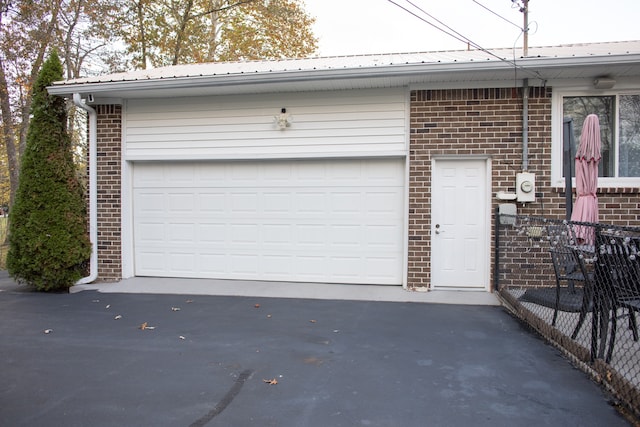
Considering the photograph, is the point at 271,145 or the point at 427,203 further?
the point at 271,145

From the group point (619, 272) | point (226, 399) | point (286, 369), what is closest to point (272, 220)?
point (286, 369)

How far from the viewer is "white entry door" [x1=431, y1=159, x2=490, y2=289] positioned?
6.87 metres

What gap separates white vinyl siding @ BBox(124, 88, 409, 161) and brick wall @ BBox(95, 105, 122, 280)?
0.20 meters

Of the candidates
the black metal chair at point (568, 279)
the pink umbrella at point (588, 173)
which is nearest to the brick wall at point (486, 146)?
the pink umbrella at point (588, 173)

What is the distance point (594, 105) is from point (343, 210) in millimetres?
4091

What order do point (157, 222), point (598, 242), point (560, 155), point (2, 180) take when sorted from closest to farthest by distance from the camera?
point (598, 242) → point (560, 155) → point (157, 222) → point (2, 180)

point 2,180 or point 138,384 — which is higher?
point 2,180

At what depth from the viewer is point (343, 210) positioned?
24.3 ft

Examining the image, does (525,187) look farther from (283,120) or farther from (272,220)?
(272,220)

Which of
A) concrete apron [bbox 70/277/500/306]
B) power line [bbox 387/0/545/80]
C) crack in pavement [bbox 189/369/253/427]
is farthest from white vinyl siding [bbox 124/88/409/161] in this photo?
crack in pavement [bbox 189/369/253/427]

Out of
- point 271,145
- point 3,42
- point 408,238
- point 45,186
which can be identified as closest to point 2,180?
point 3,42

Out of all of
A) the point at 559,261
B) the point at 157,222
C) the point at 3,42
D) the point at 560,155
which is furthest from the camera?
the point at 3,42

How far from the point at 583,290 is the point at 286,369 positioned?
9.64ft

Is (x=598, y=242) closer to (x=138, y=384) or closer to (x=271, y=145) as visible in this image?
(x=138, y=384)
